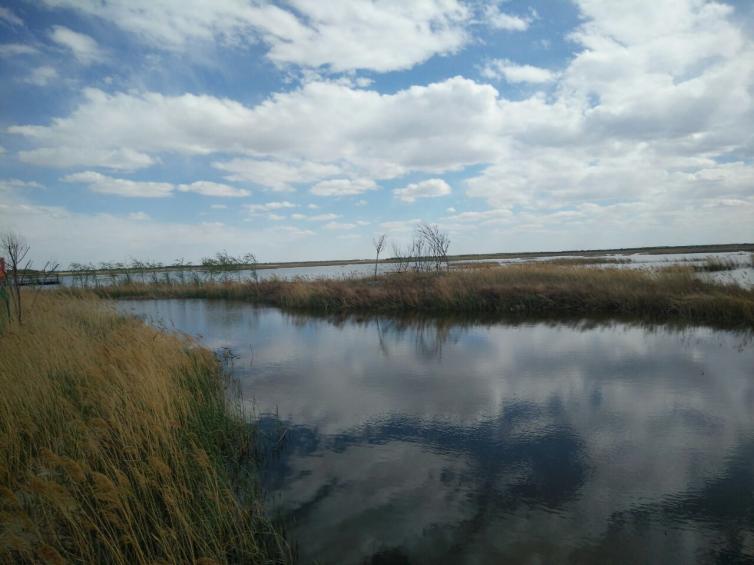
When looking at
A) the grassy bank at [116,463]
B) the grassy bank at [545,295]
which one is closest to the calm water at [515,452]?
the grassy bank at [116,463]

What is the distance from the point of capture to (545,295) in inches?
668

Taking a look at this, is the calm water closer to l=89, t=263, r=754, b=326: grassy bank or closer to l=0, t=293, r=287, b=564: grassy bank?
l=0, t=293, r=287, b=564: grassy bank

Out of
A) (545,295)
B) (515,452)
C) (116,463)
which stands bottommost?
(515,452)

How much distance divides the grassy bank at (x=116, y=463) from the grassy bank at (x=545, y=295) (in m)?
13.0

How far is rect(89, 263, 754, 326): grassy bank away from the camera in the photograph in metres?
13.8

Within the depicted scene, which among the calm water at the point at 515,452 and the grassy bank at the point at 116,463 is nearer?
the grassy bank at the point at 116,463

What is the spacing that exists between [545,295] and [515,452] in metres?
13.0

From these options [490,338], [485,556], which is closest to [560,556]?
[485,556]

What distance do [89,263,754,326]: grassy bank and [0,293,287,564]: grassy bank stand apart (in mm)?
12992

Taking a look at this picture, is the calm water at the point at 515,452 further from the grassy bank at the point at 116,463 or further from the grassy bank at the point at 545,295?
the grassy bank at the point at 545,295

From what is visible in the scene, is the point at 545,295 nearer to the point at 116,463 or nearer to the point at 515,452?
the point at 515,452

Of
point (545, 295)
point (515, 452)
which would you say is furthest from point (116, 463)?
point (545, 295)

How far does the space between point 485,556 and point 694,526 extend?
190 cm

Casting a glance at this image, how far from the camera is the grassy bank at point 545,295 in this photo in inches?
543
